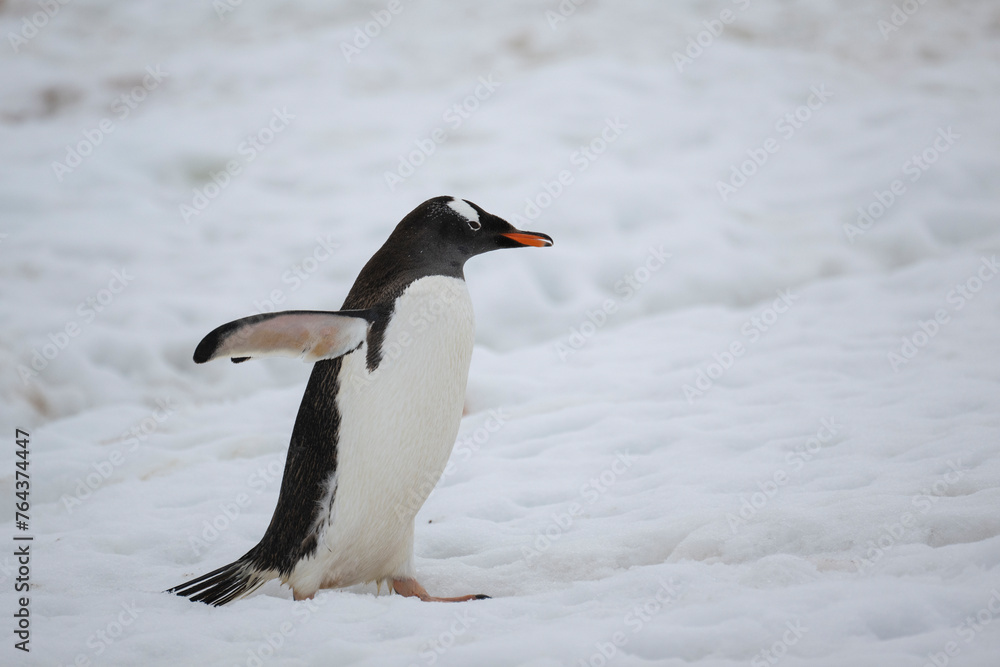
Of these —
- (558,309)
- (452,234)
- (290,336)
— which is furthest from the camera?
(558,309)

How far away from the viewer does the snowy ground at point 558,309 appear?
1776 mm

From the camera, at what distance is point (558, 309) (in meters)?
5.17

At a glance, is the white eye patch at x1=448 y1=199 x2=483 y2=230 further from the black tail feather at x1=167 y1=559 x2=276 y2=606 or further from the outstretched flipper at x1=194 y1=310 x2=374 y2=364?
the black tail feather at x1=167 y1=559 x2=276 y2=606

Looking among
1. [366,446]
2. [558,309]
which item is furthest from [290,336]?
[558,309]

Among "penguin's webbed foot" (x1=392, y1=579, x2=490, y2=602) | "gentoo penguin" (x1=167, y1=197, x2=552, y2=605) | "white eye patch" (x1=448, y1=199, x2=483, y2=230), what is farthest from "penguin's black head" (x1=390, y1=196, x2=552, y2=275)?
"penguin's webbed foot" (x1=392, y1=579, x2=490, y2=602)

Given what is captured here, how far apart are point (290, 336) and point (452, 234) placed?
58 cm

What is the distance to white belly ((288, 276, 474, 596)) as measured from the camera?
1.99m

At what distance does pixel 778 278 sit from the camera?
522 centimetres

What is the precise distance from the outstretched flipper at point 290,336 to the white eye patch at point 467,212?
0.41m

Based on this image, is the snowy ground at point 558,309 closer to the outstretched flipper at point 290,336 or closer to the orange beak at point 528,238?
the outstretched flipper at point 290,336

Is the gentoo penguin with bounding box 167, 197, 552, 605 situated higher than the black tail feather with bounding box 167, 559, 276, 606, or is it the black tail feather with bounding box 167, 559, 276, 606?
the gentoo penguin with bounding box 167, 197, 552, 605

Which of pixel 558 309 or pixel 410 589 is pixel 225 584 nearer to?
pixel 410 589

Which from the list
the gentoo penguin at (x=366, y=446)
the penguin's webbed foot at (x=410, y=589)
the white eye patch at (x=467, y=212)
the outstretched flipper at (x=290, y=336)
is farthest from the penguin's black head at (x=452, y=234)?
the penguin's webbed foot at (x=410, y=589)

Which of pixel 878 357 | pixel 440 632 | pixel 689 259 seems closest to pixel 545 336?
pixel 689 259
